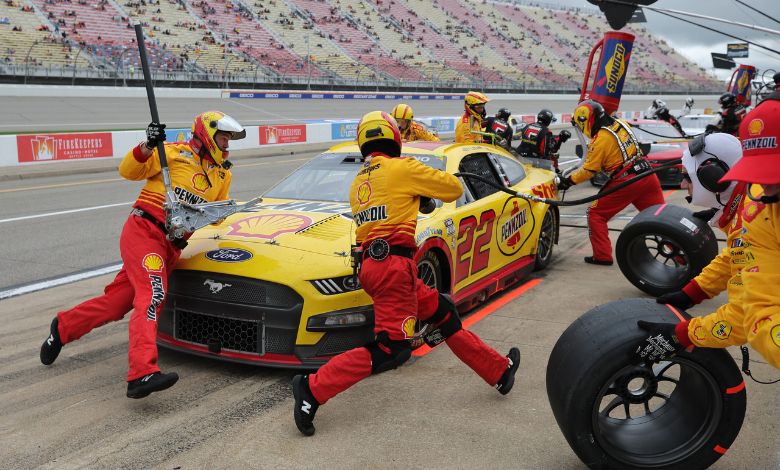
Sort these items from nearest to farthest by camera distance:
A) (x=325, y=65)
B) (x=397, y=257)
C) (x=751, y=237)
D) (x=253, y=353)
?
(x=751, y=237)
(x=397, y=257)
(x=253, y=353)
(x=325, y=65)

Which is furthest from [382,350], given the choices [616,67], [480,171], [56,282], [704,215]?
[616,67]

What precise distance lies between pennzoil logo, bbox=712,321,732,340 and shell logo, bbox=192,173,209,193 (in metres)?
3.45

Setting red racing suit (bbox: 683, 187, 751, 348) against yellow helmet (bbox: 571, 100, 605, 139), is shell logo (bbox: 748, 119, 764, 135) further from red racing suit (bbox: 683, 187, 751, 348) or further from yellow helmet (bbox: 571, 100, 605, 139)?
yellow helmet (bbox: 571, 100, 605, 139)

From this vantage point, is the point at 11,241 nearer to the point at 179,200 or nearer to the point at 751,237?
the point at 179,200

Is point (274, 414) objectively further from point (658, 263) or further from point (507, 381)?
point (658, 263)

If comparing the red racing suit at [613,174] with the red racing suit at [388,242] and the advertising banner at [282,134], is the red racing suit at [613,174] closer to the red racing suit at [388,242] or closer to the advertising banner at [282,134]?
the red racing suit at [388,242]

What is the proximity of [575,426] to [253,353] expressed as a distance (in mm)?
2175

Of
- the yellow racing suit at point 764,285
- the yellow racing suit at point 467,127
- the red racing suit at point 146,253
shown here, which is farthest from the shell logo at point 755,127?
the yellow racing suit at point 467,127

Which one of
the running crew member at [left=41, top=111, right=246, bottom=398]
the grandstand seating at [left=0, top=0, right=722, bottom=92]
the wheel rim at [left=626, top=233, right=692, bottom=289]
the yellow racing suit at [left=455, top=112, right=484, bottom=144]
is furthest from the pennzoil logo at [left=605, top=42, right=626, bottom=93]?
the grandstand seating at [left=0, top=0, right=722, bottom=92]

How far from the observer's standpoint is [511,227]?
21.8 feet

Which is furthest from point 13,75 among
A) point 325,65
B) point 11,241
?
point 11,241

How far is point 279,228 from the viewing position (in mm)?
5219

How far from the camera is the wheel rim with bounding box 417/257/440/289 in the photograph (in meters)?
5.17

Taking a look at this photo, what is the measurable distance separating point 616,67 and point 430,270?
607 centimetres
